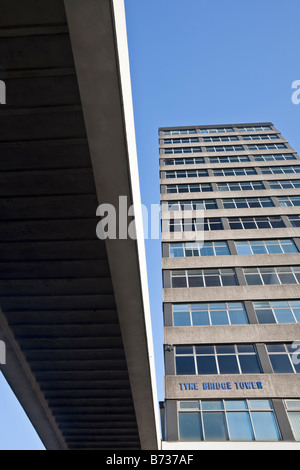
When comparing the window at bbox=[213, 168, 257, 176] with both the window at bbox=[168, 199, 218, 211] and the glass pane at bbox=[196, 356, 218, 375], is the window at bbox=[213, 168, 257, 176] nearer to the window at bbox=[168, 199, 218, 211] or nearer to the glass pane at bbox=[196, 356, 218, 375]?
the window at bbox=[168, 199, 218, 211]

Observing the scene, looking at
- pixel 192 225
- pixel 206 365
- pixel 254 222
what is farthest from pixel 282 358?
pixel 192 225

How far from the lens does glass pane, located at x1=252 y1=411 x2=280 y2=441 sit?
18.6 metres

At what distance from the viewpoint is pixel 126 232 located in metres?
9.23

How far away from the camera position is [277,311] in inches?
973

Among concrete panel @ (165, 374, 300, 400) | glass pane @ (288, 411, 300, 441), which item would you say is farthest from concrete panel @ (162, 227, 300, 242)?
glass pane @ (288, 411, 300, 441)

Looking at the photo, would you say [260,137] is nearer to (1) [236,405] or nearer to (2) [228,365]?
(2) [228,365]

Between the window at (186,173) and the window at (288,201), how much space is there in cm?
867

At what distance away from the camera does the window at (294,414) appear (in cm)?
1870

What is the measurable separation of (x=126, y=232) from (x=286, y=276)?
21.4m

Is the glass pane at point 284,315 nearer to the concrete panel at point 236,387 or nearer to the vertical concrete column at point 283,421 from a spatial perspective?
the concrete panel at point 236,387

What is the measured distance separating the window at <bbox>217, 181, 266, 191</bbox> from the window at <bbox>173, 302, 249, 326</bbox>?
1474 centimetres

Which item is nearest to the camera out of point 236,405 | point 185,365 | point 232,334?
point 236,405

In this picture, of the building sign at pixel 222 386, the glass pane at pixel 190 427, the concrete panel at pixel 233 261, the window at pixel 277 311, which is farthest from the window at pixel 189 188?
the glass pane at pixel 190 427

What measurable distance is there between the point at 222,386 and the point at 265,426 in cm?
297
